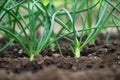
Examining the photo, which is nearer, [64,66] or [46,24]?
[64,66]

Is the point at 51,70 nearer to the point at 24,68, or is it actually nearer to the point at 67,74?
the point at 67,74

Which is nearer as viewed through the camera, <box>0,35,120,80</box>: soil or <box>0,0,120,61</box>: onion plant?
<box>0,35,120,80</box>: soil

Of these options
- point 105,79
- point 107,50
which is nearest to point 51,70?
point 105,79

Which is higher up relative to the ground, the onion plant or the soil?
the onion plant

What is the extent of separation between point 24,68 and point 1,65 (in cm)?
14

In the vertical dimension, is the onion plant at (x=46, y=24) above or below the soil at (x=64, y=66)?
above

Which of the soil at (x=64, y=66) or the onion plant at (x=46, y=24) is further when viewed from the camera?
the onion plant at (x=46, y=24)

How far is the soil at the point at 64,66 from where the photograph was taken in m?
0.97

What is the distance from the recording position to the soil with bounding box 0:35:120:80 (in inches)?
38.1

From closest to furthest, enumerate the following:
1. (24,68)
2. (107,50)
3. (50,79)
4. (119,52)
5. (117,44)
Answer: (50,79) < (24,68) < (119,52) < (107,50) < (117,44)

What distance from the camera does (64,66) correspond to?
5.06 ft

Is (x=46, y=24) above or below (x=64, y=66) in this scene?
above

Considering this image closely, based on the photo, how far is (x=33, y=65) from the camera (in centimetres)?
154

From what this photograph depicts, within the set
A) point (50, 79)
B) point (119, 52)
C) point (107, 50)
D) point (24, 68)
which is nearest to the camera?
point (50, 79)
